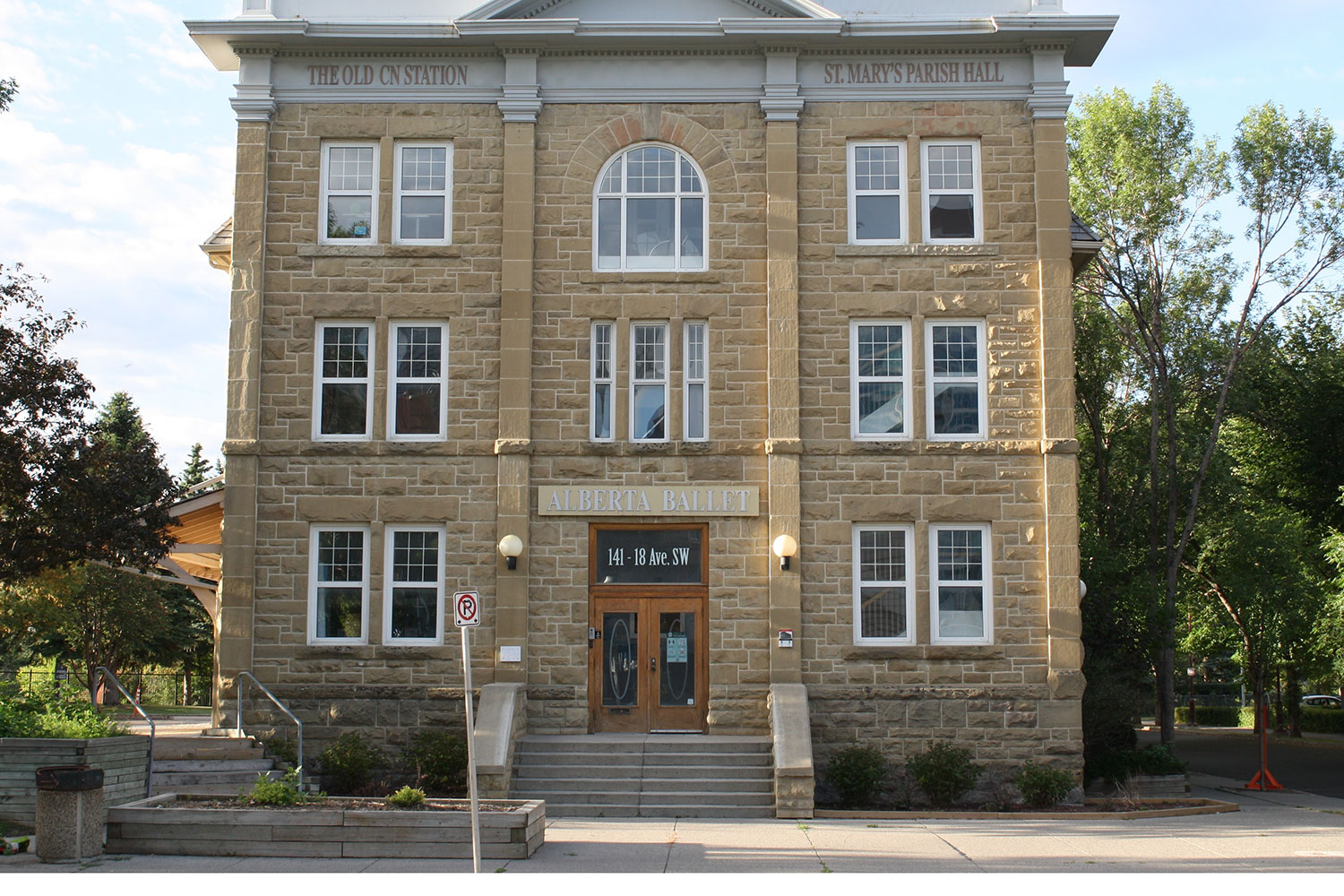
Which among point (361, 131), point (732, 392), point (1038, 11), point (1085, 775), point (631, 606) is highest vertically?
point (1038, 11)

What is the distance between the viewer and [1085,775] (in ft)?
69.9

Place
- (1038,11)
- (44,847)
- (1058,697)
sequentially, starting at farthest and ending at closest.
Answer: (1038,11) < (1058,697) < (44,847)

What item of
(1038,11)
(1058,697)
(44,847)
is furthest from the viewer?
(1038,11)

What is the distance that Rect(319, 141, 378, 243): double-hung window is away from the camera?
2028cm

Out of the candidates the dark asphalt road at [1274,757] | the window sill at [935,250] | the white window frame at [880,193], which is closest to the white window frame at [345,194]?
the white window frame at [880,193]

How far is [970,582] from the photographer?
19406mm

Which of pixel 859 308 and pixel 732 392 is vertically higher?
pixel 859 308

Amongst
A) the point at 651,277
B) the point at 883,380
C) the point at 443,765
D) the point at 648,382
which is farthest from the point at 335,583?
the point at 883,380

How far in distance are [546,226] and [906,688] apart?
30.4ft

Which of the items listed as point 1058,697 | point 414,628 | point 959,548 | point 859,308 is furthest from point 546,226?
point 1058,697

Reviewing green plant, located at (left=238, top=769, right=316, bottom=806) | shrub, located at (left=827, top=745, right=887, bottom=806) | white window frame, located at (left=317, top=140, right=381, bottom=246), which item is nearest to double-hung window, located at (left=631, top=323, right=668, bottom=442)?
white window frame, located at (left=317, top=140, right=381, bottom=246)

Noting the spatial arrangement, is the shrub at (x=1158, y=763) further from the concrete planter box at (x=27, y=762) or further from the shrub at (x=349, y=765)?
the concrete planter box at (x=27, y=762)

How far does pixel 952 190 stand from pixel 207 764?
14.3 metres

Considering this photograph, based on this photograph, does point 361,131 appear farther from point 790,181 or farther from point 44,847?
point 44,847
